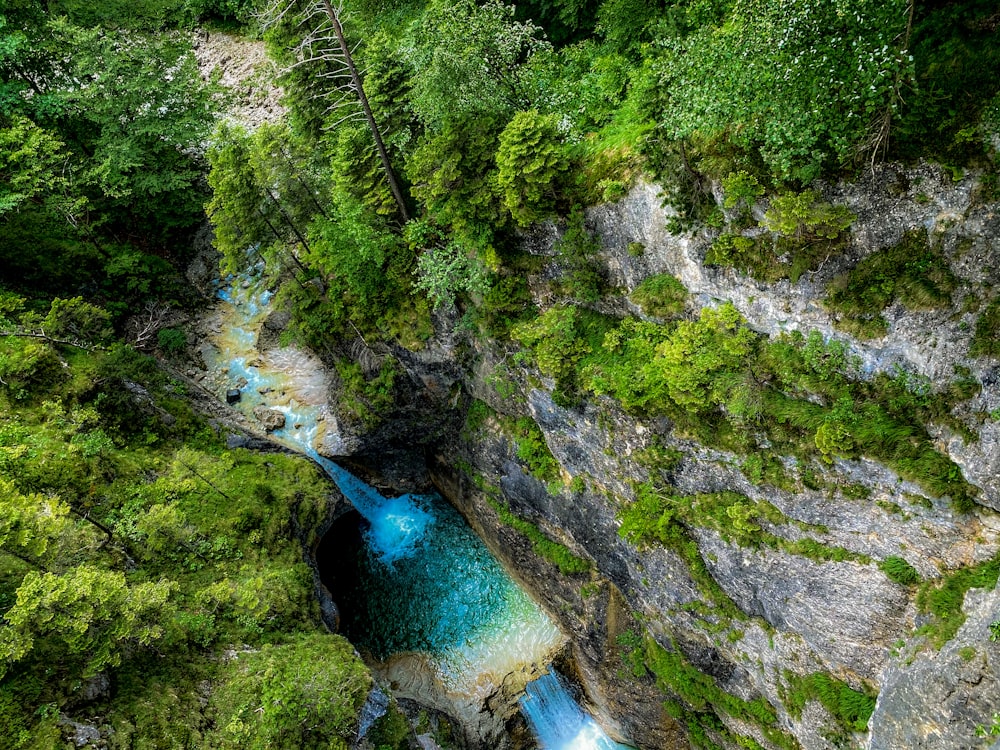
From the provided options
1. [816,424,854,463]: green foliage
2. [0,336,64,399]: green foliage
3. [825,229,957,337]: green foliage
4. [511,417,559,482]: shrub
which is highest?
[0,336,64,399]: green foliage

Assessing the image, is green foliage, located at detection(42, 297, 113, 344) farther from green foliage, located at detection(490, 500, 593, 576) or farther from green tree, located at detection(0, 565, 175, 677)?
green foliage, located at detection(490, 500, 593, 576)

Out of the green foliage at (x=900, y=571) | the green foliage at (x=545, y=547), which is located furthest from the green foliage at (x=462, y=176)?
the green foliage at (x=900, y=571)

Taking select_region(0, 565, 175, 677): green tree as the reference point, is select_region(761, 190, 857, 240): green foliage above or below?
above

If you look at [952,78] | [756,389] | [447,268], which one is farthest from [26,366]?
[952,78]

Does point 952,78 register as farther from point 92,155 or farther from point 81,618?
point 92,155

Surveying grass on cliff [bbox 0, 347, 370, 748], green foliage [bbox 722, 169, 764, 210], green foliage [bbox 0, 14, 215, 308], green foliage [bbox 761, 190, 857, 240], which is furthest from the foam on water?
green foliage [bbox 0, 14, 215, 308]

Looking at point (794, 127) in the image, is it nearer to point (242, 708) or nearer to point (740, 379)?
point (740, 379)

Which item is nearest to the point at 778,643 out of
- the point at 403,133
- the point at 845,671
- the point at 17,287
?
the point at 845,671
